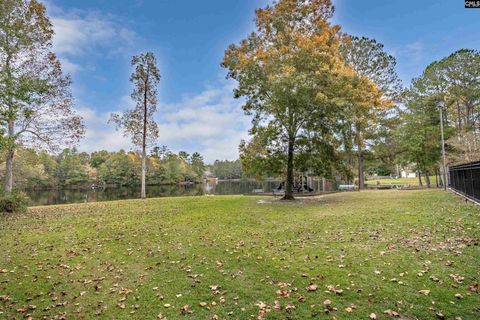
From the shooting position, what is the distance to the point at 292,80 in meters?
14.0

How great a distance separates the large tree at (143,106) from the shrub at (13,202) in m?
9.57

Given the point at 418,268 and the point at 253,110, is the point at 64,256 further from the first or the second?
the point at 253,110

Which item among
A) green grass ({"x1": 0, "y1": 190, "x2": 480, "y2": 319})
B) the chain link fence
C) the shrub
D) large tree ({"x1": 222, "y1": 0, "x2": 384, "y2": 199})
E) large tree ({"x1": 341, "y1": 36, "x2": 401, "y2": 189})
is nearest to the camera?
green grass ({"x1": 0, "y1": 190, "x2": 480, "y2": 319})

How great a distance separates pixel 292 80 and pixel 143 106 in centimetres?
1422

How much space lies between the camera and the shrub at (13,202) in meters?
12.7

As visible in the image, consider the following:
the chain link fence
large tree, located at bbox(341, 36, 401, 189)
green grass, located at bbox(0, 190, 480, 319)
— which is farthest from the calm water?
green grass, located at bbox(0, 190, 480, 319)

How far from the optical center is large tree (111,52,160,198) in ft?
74.8

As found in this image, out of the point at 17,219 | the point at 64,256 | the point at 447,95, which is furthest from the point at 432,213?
the point at 447,95

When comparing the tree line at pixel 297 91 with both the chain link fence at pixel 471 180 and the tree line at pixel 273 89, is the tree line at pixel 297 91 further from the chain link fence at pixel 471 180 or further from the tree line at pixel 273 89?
the chain link fence at pixel 471 180

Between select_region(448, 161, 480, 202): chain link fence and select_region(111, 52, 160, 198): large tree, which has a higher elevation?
select_region(111, 52, 160, 198): large tree

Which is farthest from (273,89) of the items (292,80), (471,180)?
(471,180)

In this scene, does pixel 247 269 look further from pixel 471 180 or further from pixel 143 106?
pixel 143 106

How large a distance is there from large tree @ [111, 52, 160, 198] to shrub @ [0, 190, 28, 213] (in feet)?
31.4

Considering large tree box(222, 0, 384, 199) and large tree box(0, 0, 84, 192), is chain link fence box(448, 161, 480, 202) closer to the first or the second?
large tree box(222, 0, 384, 199)
